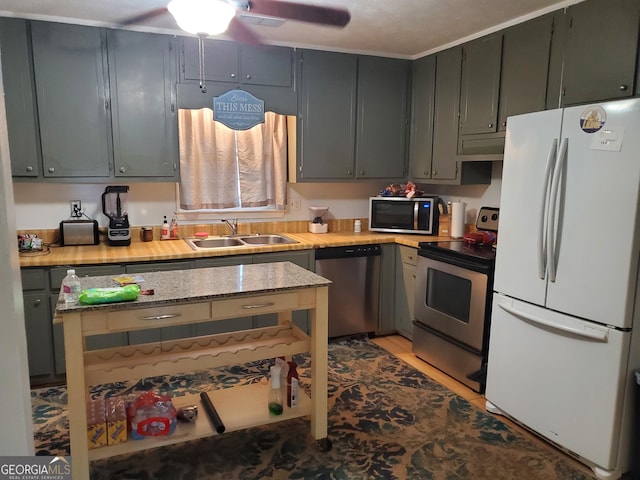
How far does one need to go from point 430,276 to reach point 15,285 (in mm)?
3040

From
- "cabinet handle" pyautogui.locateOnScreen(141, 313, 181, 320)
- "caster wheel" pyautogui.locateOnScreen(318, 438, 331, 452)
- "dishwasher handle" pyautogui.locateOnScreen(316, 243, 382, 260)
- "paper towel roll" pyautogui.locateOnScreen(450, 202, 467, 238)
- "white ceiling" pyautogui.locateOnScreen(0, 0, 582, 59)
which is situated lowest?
"caster wheel" pyautogui.locateOnScreen(318, 438, 331, 452)

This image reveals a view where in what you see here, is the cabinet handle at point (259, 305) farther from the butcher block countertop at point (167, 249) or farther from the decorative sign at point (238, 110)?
the decorative sign at point (238, 110)

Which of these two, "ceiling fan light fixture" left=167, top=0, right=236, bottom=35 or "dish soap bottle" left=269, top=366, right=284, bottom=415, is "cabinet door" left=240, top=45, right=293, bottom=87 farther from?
"dish soap bottle" left=269, top=366, right=284, bottom=415

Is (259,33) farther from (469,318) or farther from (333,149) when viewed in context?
(469,318)

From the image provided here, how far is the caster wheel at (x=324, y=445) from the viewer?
2.46 metres

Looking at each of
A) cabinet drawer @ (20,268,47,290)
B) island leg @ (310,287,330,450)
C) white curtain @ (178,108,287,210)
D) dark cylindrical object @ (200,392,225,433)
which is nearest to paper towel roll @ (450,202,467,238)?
white curtain @ (178,108,287,210)

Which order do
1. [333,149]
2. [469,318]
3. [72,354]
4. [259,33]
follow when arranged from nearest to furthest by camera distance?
[72,354], [469,318], [259,33], [333,149]

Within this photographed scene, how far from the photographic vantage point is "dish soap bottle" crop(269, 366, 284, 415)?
2.43 meters

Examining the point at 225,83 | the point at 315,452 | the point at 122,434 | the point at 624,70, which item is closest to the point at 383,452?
the point at 315,452

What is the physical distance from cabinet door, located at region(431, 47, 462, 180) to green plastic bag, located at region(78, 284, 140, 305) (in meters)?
2.69

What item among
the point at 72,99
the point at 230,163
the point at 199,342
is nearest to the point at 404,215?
the point at 230,163

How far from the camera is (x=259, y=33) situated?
3520mm

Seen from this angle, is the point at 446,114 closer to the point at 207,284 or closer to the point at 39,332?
the point at 207,284

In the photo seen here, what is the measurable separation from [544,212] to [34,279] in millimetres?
3029
